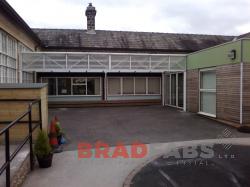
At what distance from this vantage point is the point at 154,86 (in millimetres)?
19750

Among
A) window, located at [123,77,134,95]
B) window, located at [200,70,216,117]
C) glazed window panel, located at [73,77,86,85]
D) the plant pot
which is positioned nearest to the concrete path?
the plant pot

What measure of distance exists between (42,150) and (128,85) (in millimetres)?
14325

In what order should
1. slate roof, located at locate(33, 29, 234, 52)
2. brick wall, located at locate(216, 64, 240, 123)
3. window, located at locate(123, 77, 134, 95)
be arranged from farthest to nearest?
slate roof, located at locate(33, 29, 234, 52) → window, located at locate(123, 77, 134, 95) → brick wall, located at locate(216, 64, 240, 123)

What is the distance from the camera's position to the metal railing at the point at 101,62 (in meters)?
14.7

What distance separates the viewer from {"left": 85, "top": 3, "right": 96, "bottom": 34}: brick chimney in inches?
890

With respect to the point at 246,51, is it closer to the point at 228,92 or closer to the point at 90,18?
the point at 228,92

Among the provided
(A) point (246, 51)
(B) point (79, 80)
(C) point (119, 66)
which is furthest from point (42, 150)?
(B) point (79, 80)

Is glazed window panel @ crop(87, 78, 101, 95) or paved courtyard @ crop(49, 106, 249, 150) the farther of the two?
glazed window panel @ crop(87, 78, 101, 95)

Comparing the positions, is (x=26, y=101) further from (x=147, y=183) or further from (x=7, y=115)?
(x=147, y=183)

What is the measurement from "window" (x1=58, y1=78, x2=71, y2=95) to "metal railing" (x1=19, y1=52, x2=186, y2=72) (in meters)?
3.73

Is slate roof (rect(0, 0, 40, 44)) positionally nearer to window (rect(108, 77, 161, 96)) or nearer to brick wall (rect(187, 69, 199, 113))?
window (rect(108, 77, 161, 96))

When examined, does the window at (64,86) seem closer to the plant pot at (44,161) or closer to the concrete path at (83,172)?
the concrete path at (83,172)

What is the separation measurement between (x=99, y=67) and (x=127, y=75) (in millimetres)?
4406

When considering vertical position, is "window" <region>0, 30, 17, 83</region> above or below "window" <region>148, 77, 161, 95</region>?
above
